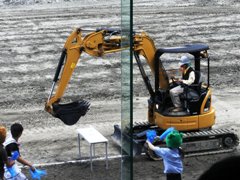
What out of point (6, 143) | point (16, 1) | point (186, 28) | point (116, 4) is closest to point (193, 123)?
point (6, 143)

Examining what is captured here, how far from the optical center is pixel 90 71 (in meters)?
17.5

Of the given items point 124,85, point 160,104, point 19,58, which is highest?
point 124,85

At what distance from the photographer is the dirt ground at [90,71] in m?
10.3

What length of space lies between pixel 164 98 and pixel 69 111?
1.84 meters

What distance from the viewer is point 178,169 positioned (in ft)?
24.6

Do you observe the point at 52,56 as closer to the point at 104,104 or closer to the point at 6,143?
the point at 104,104

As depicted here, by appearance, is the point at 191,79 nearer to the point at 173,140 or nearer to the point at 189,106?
the point at 189,106

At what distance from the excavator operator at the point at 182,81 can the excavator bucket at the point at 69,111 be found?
1717 millimetres

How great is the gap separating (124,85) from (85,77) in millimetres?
12217

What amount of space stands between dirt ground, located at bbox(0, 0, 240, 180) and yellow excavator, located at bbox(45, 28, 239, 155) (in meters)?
0.30

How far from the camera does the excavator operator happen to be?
401 inches

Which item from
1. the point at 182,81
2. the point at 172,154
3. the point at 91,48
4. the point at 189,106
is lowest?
the point at 189,106

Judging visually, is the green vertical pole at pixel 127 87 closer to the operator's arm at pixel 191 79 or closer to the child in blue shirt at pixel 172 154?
the child in blue shirt at pixel 172 154

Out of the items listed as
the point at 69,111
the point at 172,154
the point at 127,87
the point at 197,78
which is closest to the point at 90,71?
the point at 69,111
